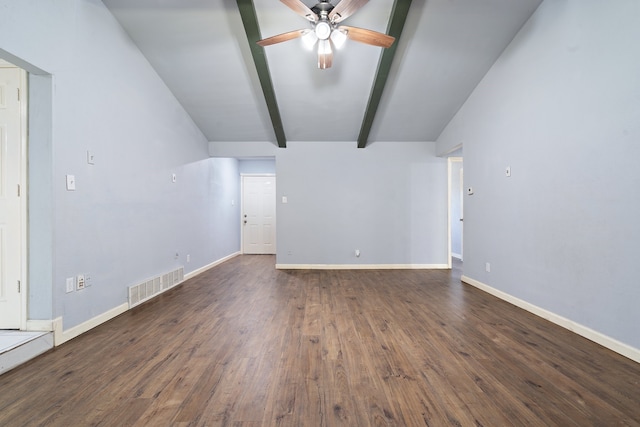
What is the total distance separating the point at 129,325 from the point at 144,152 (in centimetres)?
196


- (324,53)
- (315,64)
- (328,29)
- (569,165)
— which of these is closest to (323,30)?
(328,29)

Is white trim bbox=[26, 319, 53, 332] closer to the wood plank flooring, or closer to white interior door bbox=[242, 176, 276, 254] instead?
the wood plank flooring

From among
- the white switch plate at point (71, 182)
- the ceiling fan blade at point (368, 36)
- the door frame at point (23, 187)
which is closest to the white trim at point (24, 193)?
the door frame at point (23, 187)

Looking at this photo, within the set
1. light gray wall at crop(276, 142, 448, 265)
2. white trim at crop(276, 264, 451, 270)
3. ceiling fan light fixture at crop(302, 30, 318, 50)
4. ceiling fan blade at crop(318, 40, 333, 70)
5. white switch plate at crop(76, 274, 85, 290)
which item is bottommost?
white trim at crop(276, 264, 451, 270)

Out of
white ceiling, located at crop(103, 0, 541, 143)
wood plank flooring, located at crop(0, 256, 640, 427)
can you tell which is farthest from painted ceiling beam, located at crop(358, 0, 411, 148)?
wood plank flooring, located at crop(0, 256, 640, 427)

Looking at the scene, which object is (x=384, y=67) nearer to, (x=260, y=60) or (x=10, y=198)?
(x=260, y=60)

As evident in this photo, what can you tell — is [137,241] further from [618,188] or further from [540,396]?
[618,188]

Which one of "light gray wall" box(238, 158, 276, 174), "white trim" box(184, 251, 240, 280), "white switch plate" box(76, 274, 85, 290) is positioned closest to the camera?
"white switch plate" box(76, 274, 85, 290)

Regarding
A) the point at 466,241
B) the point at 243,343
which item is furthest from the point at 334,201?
the point at 243,343

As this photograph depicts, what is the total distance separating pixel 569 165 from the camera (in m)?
2.57

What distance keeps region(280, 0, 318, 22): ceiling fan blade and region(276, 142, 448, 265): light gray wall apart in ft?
9.25

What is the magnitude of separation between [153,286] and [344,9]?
3707 millimetres

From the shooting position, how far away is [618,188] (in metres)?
2.15

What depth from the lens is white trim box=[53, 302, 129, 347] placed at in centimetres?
223
